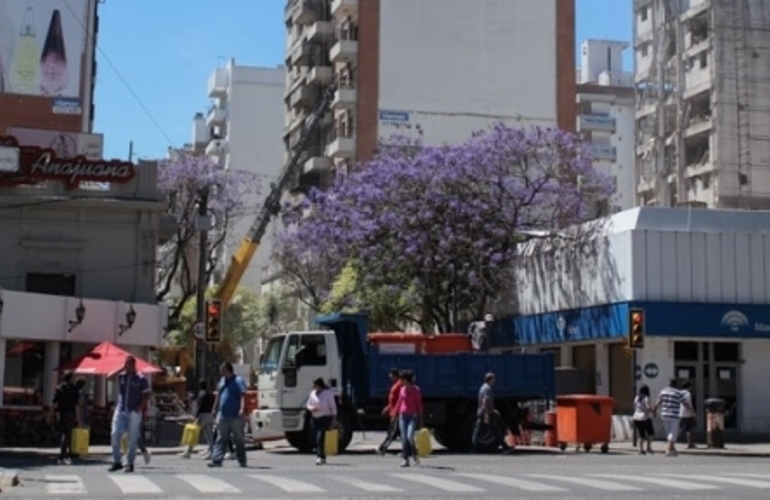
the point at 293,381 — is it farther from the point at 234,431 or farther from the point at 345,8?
the point at 345,8

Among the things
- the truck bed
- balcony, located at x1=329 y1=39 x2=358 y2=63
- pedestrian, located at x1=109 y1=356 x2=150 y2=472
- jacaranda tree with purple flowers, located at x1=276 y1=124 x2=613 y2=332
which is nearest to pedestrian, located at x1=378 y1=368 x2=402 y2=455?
the truck bed

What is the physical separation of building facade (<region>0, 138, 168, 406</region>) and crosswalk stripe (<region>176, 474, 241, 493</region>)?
1624cm

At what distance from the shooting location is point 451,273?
142 ft

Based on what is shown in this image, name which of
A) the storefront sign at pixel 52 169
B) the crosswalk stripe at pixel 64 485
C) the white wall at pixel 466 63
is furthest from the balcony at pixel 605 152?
the crosswalk stripe at pixel 64 485

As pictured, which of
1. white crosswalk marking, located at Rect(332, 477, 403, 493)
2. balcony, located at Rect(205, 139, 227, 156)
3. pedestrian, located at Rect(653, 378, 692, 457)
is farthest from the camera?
balcony, located at Rect(205, 139, 227, 156)

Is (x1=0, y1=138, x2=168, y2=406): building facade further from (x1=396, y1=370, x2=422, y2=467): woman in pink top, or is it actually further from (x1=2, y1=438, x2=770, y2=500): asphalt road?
(x1=396, y1=370, x2=422, y2=467): woman in pink top

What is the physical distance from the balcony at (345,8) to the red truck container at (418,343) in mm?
39693

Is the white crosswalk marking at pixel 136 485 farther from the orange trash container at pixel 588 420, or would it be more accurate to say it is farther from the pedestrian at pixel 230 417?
the orange trash container at pixel 588 420

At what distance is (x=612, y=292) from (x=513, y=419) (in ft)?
29.0

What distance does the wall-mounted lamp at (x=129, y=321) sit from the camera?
37997 millimetres

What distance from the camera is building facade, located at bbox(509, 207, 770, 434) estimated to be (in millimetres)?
37281

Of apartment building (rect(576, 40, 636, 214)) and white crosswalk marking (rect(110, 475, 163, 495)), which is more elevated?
apartment building (rect(576, 40, 636, 214))

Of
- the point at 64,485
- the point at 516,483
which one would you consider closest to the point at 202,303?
the point at 64,485

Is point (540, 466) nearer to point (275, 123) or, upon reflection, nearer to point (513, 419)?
point (513, 419)
